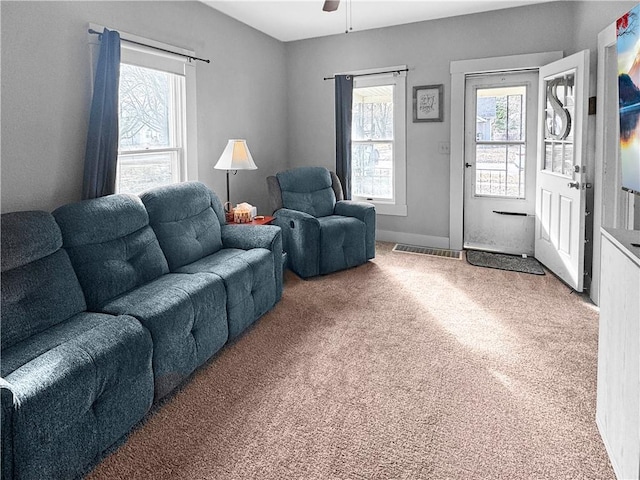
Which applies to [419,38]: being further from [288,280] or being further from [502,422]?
[502,422]

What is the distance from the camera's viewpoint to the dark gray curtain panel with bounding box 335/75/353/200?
5.39 m

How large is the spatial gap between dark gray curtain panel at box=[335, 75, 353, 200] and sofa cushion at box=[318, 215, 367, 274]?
0.94 m

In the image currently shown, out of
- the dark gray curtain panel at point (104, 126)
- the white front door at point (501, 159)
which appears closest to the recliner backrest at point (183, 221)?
the dark gray curtain panel at point (104, 126)

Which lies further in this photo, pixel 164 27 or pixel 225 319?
pixel 164 27

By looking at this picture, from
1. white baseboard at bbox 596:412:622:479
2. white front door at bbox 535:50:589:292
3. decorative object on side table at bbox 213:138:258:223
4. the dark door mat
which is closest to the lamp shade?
decorative object on side table at bbox 213:138:258:223

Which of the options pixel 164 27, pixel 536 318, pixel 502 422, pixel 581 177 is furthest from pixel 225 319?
pixel 581 177

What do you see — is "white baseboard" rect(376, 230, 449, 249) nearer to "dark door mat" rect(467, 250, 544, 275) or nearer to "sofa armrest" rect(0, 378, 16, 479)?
"dark door mat" rect(467, 250, 544, 275)

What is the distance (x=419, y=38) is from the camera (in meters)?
5.08

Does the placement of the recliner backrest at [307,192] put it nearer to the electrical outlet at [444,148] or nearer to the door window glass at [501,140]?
the electrical outlet at [444,148]

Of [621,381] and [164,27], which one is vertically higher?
[164,27]

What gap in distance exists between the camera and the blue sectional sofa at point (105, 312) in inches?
64.2

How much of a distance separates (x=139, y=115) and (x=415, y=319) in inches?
103

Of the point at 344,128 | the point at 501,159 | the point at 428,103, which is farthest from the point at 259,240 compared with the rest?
the point at 501,159

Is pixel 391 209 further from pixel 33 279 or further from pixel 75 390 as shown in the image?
pixel 75 390
